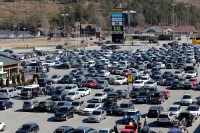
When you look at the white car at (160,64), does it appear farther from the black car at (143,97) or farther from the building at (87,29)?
the building at (87,29)

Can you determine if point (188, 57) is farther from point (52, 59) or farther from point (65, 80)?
point (65, 80)

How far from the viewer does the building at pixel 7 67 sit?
54.1m

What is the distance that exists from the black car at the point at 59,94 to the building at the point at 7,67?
11462 mm

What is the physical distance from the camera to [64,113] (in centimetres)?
3559

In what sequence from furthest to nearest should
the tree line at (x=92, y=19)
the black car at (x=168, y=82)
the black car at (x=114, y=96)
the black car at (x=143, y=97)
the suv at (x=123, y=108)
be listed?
the tree line at (x=92, y=19) < the black car at (x=168, y=82) < the black car at (x=114, y=96) < the black car at (x=143, y=97) < the suv at (x=123, y=108)

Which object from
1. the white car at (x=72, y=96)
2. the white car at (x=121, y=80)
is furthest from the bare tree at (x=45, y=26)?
the white car at (x=72, y=96)

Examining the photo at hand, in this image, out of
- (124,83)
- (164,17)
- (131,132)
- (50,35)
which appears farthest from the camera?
(164,17)

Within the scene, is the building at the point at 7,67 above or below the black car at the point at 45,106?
above

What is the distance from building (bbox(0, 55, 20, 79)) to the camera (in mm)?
54094

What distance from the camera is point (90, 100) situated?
4356 cm

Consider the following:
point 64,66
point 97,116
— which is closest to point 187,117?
point 97,116

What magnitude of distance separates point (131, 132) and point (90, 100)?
48.9ft

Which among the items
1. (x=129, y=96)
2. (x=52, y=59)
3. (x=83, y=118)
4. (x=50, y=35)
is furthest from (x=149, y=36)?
(x=83, y=118)

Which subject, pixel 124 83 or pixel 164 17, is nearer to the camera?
pixel 124 83
